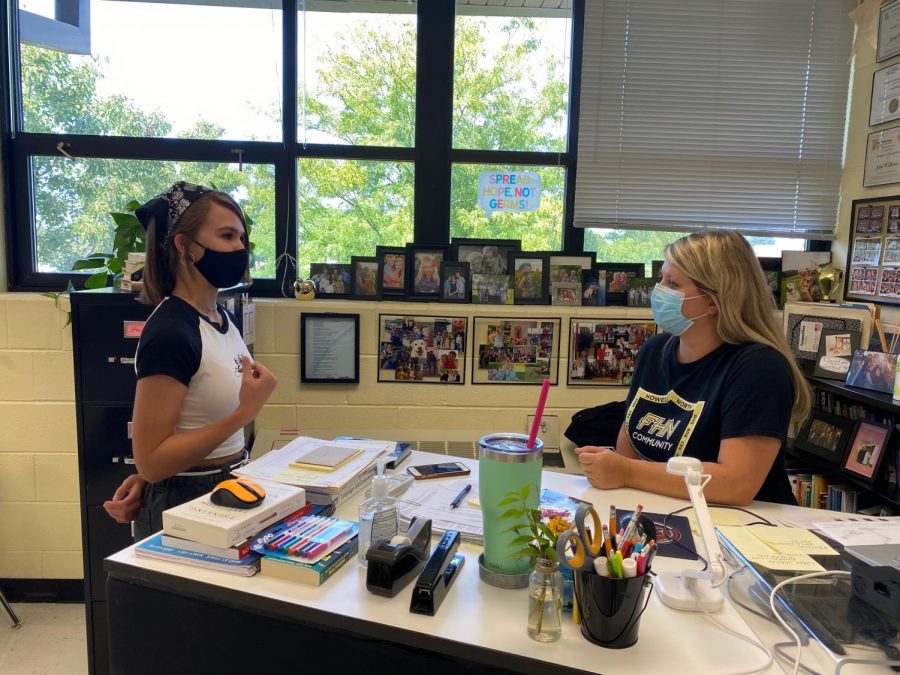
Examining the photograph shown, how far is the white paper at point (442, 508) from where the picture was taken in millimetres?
1211

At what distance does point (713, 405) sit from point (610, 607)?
0.84m

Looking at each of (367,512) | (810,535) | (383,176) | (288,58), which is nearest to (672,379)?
(810,535)

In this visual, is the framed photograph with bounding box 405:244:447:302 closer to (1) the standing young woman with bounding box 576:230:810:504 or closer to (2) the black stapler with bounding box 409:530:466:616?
(1) the standing young woman with bounding box 576:230:810:504

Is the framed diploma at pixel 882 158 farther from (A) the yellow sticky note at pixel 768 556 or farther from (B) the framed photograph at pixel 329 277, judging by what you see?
(B) the framed photograph at pixel 329 277

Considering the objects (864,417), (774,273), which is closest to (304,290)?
(774,273)

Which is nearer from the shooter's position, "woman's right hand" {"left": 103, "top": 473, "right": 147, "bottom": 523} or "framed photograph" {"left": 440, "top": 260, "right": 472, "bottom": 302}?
"woman's right hand" {"left": 103, "top": 473, "right": 147, "bottom": 523}

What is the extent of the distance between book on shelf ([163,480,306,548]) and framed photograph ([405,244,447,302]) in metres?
1.59

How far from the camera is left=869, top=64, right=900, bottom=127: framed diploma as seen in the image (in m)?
2.50

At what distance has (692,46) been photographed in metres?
2.74

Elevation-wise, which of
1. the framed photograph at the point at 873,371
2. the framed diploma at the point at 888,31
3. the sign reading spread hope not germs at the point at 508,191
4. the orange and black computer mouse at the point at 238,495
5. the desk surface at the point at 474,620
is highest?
the framed diploma at the point at 888,31

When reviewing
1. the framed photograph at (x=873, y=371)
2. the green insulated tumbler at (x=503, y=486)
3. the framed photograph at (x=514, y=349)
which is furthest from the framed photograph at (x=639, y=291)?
the green insulated tumbler at (x=503, y=486)

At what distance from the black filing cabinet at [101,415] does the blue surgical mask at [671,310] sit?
144cm

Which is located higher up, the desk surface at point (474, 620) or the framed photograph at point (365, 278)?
the framed photograph at point (365, 278)

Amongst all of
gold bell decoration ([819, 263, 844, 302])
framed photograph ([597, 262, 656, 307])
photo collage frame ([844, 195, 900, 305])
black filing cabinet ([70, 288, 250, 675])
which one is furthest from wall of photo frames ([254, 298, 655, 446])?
photo collage frame ([844, 195, 900, 305])
